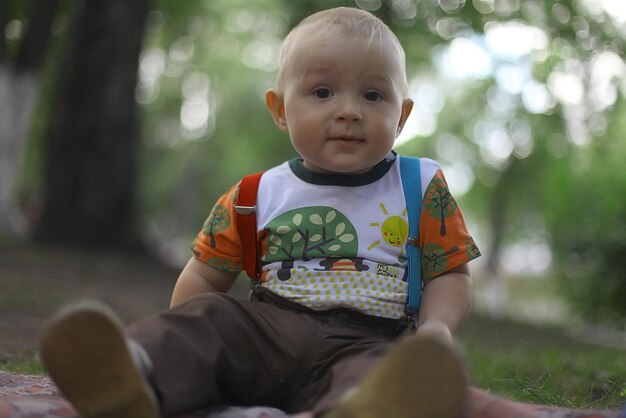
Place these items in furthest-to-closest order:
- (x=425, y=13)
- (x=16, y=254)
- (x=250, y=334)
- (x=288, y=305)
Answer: (x=425, y=13) < (x=16, y=254) < (x=288, y=305) < (x=250, y=334)

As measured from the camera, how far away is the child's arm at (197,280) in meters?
2.42

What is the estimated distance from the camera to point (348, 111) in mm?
2217

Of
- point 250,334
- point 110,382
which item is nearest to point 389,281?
point 250,334

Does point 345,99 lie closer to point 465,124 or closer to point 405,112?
point 405,112

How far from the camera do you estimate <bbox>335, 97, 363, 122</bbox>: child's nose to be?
87.4 inches

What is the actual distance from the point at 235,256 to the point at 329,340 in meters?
0.51

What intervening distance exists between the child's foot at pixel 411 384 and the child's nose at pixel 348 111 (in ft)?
3.00

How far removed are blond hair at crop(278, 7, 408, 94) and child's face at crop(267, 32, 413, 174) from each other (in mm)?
22

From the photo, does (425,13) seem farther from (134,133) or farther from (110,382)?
(110,382)

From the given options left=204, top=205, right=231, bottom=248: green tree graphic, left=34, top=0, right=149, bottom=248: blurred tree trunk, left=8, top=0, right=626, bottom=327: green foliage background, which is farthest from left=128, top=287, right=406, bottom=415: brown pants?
left=8, top=0, right=626, bottom=327: green foliage background

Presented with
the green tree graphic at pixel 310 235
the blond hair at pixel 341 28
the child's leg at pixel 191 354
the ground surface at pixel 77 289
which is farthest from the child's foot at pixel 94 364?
the ground surface at pixel 77 289

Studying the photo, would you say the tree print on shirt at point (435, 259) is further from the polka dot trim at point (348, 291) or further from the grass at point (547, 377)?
the grass at point (547, 377)

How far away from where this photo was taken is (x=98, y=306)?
1.62 metres

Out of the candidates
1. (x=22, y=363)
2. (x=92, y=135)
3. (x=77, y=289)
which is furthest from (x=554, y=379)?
(x=92, y=135)
